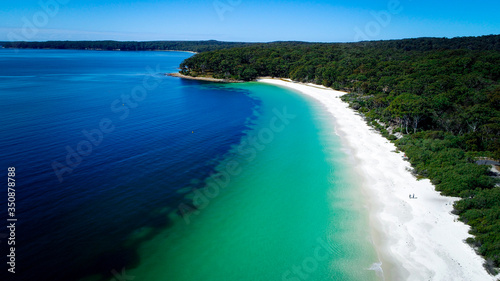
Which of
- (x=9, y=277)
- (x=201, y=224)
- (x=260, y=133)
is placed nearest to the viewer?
(x=9, y=277)

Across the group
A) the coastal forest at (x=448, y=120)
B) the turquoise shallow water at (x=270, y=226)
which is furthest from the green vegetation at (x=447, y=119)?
the turquoise shallow water at (x=270, y=226)

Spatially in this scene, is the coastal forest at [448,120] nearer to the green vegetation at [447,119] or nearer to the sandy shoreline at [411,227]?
the green vegetation at [447,119]

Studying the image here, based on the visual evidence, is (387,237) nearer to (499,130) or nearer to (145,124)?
(499,130)

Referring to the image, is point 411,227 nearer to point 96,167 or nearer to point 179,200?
point 179,200

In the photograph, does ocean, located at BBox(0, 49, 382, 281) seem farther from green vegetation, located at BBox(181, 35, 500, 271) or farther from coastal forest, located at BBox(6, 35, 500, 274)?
green vegetation, located at BBox(181, 35, 500, 271)

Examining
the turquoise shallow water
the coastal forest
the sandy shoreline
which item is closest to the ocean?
the turquoise shallow water

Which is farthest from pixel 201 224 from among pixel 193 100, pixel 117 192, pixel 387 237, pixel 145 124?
pixel 193 100
